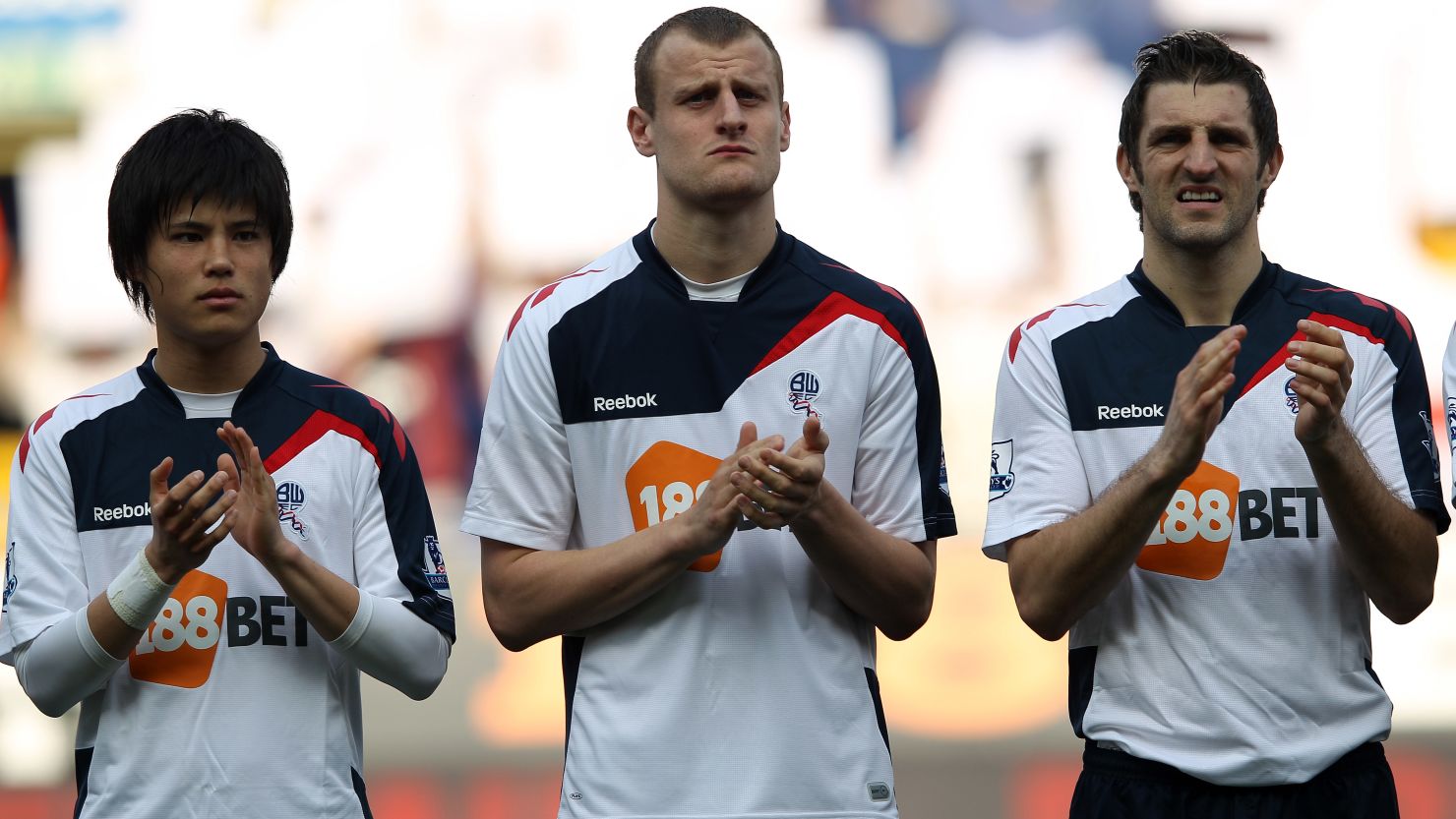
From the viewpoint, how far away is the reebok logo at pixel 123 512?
113 inches

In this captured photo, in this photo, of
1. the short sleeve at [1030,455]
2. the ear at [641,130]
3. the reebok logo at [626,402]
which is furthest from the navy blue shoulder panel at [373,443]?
the short sleeve at [1030,455]

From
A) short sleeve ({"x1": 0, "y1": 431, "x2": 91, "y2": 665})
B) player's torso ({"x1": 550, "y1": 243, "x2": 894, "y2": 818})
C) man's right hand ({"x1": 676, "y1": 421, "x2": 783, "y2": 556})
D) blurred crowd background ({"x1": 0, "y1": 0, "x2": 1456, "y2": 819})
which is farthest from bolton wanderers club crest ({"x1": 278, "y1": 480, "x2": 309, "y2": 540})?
blurred crowd background ({"x1": 0, "y1": 0, "x2": 1456, "y2": 819})

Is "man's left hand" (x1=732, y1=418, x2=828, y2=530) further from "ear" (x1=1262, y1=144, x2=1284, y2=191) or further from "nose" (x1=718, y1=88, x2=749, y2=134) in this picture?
"ear" (x1=1262, y1=144, x2=1284, y2=191)

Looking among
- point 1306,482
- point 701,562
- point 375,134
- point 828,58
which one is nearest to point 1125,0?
point 828,58

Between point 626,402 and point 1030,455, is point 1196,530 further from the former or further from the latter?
point 626,402

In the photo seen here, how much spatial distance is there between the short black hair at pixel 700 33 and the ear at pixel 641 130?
1cm

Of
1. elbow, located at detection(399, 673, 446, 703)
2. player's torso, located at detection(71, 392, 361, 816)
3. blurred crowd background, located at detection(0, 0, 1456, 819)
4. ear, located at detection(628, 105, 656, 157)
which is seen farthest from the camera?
blurred crowd background, located at detection(0, 0, 1456, 819)

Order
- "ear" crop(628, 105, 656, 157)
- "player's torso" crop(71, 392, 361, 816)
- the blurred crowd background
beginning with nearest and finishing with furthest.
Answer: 1. "player's torso" crop(71, 392, 361, 816)
2. "ear" crop(628, 105, 656, 157)
3. the blurred crowd background

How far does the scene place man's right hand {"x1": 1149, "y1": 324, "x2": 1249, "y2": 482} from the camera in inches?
102

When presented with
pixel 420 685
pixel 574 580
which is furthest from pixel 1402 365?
pixel 420 685

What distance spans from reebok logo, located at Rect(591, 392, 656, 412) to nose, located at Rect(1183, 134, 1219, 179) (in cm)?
97

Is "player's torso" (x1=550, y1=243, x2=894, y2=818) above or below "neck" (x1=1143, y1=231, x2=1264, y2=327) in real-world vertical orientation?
below

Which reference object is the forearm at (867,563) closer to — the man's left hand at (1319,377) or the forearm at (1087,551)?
the forearm at (1087,551)

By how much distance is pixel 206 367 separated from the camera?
9.68ft
